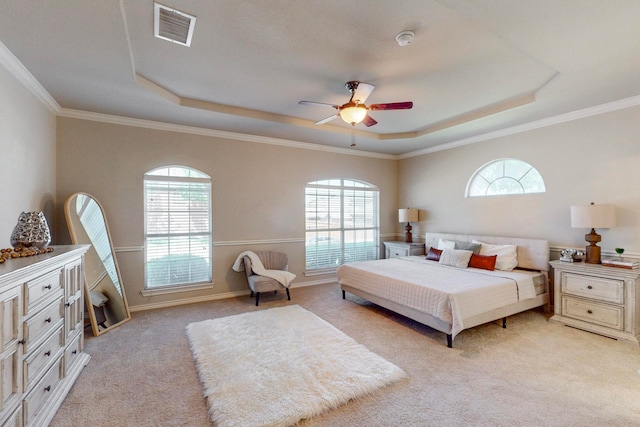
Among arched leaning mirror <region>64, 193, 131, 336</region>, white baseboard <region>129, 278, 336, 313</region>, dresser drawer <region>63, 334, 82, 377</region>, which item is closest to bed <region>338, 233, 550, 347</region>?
white baseboard <region>129, 278, 336, 313</region>

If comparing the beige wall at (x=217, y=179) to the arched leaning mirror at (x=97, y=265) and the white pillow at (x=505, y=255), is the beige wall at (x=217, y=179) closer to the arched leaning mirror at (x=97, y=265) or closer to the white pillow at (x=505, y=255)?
the arched leaning mirror at (x=97, y=265)

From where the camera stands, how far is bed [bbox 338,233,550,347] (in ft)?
10.3

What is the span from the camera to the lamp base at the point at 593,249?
11.6ft

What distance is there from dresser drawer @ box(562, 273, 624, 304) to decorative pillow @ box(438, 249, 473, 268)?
3.75 feet

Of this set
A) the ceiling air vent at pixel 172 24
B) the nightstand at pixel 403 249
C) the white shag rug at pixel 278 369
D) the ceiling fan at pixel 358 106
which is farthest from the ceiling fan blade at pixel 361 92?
the nightstand at pixel 403 249

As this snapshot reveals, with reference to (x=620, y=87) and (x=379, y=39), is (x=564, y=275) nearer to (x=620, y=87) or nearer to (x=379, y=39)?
(x=620, y=87)

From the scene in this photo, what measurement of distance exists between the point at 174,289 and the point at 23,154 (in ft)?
8.14

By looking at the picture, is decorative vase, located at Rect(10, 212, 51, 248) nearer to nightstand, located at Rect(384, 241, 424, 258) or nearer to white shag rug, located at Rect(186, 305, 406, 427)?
white shag rug, located at Rect(186, 305, 406, 427)

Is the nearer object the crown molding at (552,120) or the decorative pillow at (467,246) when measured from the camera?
the crown molding at (552,120)

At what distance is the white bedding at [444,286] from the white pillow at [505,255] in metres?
0.15

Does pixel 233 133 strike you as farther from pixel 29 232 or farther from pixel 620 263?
pixel 620 263

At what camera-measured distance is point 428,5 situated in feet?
6.54

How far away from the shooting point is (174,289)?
176 inches

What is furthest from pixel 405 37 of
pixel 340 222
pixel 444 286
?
pixel 340 222
